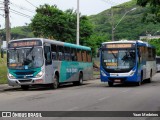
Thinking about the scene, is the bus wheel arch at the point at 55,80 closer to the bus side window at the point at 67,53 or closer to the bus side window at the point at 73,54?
Result: the bus side window at the point at 67,53

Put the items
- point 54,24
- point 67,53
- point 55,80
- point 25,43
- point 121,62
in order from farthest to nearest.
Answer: point 54,24 → point 67,53 → point 121,62 → point 55,80 → point 25,43

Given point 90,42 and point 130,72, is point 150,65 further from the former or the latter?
point 90,42

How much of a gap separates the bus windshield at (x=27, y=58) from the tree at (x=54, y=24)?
26.1 meters

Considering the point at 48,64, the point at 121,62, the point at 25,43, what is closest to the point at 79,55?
the point at 121,62

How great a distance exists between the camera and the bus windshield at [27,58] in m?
24.8

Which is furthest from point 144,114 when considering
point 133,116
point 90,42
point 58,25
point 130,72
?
point 90,42

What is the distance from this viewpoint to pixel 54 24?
169 feet

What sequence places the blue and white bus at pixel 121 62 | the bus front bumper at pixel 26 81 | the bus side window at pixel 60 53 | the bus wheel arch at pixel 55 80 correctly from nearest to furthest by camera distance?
the bus front bumper at pixel 26 81
the bus wheel arch at pixel 55 80
the bus side window at pixel 60 53
the blue and white bus at pixel 121 62

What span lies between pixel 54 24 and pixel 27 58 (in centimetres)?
2693

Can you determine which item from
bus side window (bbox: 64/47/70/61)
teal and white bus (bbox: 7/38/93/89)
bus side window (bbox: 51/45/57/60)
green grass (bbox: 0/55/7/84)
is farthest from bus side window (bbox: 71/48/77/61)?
green grass (bbox: 0/55/7/84)

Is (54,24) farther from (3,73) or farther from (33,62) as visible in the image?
(33,62)

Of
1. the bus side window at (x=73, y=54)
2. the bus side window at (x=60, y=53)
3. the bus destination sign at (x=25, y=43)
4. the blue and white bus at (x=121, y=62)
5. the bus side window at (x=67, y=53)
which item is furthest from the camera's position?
the bus side window at (x=73, y=54)

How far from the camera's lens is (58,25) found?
51375mm

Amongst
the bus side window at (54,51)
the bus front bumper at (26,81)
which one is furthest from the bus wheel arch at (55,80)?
the bus front bumper at (26,81)
